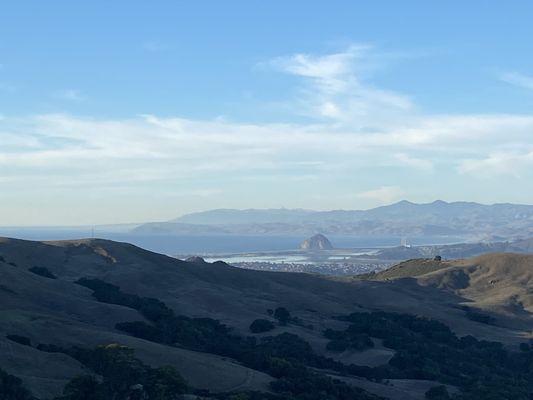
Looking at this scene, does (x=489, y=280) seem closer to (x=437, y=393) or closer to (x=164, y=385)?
(x=437, y=393)

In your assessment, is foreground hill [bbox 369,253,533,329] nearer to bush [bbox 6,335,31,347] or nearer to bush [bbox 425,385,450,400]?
bush [bbox 425,385,450,400]

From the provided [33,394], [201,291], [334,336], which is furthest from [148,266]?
[33,394]

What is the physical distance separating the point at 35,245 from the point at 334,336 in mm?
62089

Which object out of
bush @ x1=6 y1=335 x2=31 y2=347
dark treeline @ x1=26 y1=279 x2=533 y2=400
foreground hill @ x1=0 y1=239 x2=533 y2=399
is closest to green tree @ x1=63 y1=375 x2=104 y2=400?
foreground hill @ x1=0 y1=239 x2=533 y2=399

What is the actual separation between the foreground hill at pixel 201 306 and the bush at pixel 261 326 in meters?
1.07

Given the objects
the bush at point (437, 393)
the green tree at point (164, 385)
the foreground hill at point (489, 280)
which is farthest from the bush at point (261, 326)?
the foreground hill at point (489, 280)

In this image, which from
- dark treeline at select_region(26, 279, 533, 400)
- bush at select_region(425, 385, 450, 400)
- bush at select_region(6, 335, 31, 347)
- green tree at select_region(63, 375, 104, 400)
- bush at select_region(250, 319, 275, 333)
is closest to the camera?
green tree at select_region(63, 375, 104, 400)

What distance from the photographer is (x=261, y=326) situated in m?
95.6

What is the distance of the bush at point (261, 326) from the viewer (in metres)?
95.0

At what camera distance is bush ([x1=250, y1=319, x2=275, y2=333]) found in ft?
312

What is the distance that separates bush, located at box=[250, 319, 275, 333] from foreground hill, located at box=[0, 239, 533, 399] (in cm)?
107

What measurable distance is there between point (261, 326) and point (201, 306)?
14083mm

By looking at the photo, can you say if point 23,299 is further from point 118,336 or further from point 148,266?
point 148,266

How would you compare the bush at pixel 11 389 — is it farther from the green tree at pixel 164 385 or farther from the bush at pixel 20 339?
the bush at pixel 20 339
